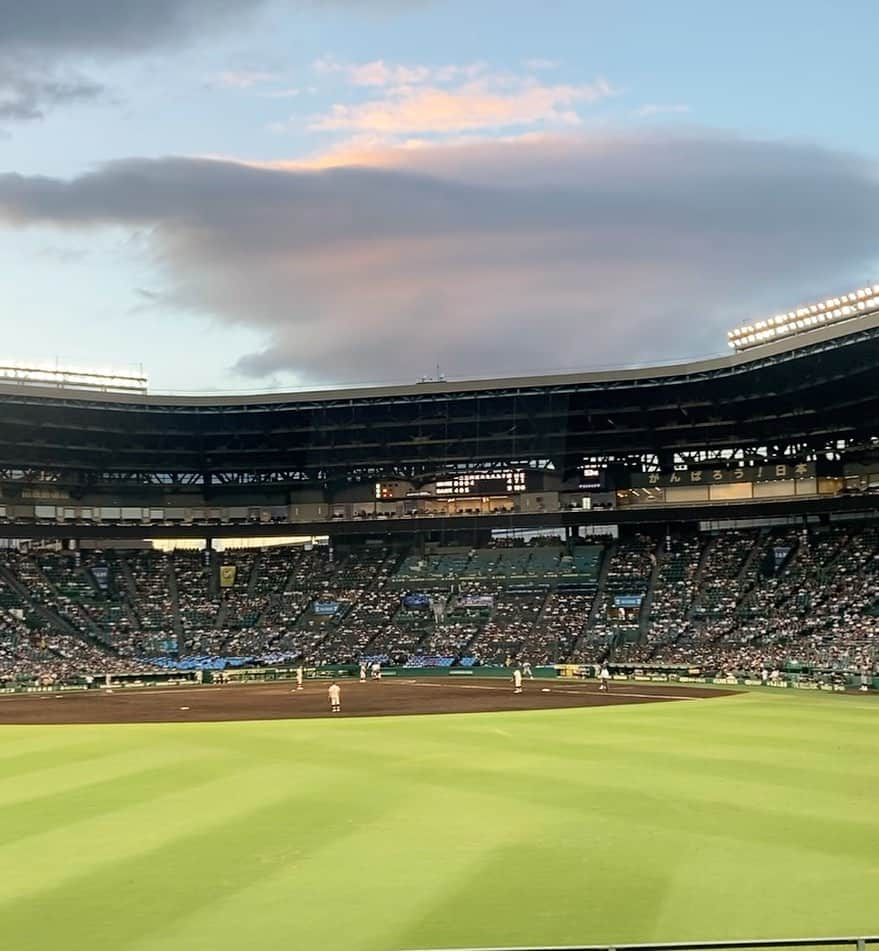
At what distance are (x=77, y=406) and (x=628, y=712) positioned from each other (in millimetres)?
56351

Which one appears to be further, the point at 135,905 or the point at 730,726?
the point at 730,726

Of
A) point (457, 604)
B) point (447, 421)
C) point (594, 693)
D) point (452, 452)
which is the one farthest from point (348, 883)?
point (452, 452)

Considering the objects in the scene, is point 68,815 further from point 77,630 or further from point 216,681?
point 77,630

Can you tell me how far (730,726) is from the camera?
143ft

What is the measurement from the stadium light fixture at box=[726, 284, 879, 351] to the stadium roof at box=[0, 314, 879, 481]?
2.12m

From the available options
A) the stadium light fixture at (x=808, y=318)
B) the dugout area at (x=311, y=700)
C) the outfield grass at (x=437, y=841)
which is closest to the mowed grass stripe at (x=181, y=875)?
the outfield grass at (x=437, y=841)

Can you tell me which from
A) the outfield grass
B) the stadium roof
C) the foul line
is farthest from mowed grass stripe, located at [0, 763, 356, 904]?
the stadium roof

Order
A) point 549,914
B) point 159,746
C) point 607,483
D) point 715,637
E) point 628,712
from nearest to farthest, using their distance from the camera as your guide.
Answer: point 549,914 < point 159,746 < point 628,712 < point 715,637 < point 607,483

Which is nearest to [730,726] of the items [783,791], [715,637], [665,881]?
[783,791]

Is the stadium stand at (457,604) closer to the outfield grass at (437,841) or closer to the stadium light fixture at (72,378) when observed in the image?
the stadium light fixture at (72,378)

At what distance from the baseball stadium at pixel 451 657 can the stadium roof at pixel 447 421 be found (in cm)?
35

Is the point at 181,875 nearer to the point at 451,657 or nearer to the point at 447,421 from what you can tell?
the point at 451,657

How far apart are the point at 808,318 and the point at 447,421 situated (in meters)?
33.3

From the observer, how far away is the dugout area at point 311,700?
53938 millimetres
